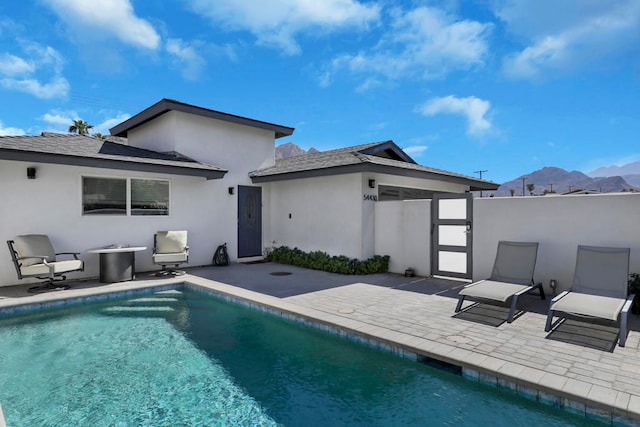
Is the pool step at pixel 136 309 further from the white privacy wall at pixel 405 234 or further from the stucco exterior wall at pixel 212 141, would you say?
the white privacy wall at pixel 405 234

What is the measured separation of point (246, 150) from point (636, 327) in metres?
11.9

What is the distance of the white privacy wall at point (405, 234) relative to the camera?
962 centimetres

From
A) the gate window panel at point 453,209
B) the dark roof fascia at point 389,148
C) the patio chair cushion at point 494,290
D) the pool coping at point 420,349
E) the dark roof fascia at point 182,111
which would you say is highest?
the dark roof fascia at point 182,111

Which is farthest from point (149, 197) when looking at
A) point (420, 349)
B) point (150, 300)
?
point (420, 349)

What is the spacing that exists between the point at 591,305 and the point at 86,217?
1160 centimetres

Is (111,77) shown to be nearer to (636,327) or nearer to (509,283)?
(509,283)

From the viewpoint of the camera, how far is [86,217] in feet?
31.6

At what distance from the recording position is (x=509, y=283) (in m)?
6.89

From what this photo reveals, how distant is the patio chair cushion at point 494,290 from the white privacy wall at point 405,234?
294 centimetres

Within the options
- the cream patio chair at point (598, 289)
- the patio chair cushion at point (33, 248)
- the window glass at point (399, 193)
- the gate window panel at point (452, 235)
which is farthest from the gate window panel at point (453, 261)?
the patio chair cushion at point (33, 248)

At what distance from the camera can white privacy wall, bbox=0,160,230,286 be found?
8594 millimetres

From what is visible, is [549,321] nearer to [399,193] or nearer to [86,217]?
[399,193]

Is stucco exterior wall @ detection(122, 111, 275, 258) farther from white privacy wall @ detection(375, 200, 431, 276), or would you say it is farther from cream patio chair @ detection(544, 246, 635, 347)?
cream patio chair @ detection(544, 246, 635, 347)

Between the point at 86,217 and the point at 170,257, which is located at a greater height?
the point at 86,217
